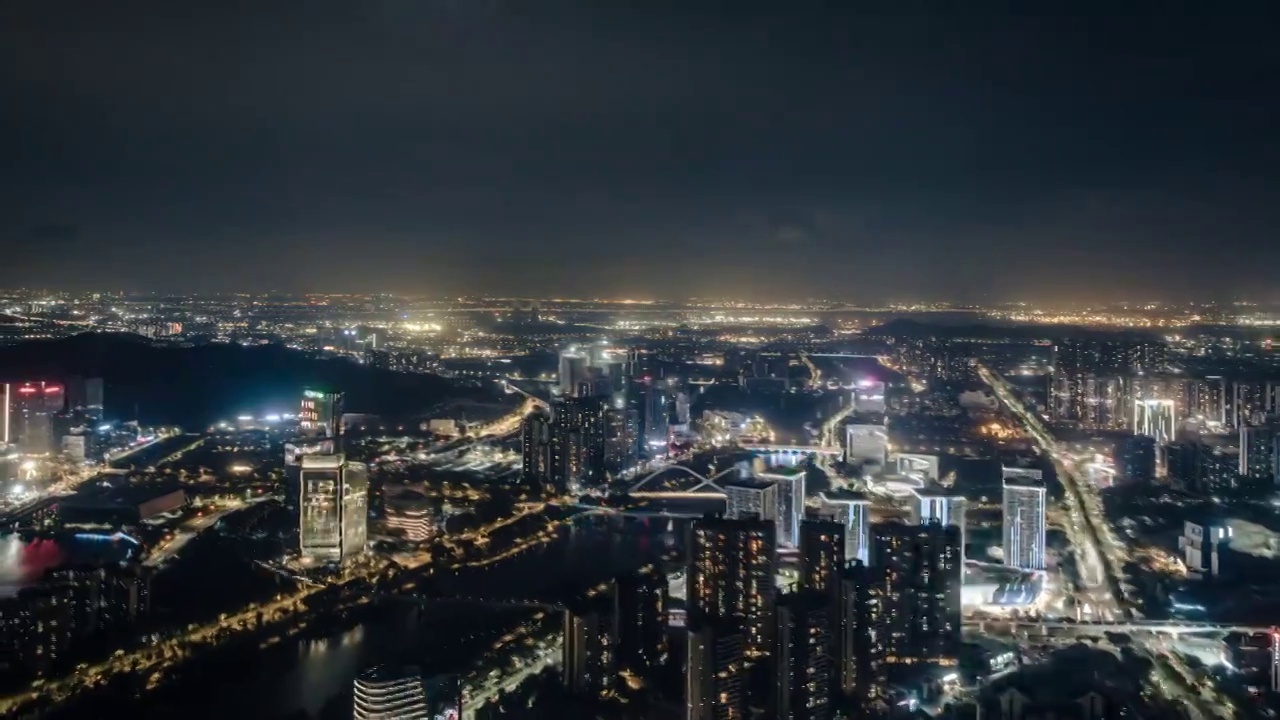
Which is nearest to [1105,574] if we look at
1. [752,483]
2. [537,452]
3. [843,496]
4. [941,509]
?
[941,509]

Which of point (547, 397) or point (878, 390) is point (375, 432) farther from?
point (878, 390)

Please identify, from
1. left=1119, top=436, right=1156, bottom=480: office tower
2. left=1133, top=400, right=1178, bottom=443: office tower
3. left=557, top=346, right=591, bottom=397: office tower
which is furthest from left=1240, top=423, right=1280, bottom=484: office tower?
left=557, top=346, right=591, bottom=397: office tower

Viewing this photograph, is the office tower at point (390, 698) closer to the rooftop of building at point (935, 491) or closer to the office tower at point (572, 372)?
the rooftop of building at point (935, 491)

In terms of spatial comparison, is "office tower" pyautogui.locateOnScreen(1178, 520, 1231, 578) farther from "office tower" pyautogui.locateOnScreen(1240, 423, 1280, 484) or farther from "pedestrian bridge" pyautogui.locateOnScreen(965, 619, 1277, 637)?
"office tower" pyautogui.locateOnScreen(1240, 423, 1280, 484)

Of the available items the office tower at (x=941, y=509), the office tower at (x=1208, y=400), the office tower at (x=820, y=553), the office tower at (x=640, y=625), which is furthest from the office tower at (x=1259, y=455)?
the office tower at (x=640, y=625)

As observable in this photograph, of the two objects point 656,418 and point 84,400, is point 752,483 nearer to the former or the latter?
point 656,418
